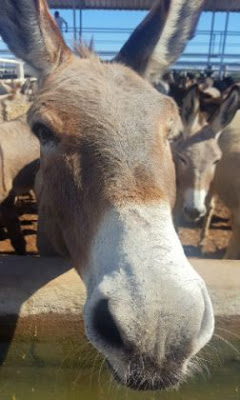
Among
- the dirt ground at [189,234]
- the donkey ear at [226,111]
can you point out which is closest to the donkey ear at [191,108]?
the donkey ear at [226,111]

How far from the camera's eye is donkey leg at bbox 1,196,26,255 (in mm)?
5820

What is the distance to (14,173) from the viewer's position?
586 cm

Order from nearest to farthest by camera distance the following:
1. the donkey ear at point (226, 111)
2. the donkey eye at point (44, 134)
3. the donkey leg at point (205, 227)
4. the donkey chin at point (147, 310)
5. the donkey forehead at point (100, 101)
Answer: the donkey chin at point (147, 310) → the donkey forehead at point (100, 101) → the donkey eye at point (44, 134) → the donkey ear at point (226, 111) → the donkey leg at point (205, 227)

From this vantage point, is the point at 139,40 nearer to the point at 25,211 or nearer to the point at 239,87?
the point at 239,87

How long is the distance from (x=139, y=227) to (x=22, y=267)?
5.84 ft

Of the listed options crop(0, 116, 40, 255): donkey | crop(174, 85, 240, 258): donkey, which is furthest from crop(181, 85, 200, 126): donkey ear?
crop(0, 116, 40, 255): donkey

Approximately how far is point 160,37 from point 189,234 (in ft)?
16.3

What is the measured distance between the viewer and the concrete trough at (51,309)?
10.8 feet

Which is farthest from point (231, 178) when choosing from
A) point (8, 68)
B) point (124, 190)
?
point (8, 68)

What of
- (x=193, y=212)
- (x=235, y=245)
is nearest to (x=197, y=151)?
(x=193, y=212)

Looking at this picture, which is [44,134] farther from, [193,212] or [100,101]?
[193,212]

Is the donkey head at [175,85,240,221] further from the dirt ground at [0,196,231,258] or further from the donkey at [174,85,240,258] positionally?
the dirt ground at [0,196,231,258]

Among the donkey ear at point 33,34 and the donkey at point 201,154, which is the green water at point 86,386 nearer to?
the donkey ear at point 33,34


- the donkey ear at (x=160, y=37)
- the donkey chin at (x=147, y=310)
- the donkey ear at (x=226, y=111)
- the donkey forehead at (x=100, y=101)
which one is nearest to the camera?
the donkey chin at (x=147, y=310)
